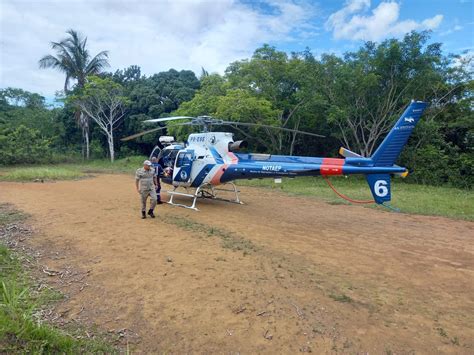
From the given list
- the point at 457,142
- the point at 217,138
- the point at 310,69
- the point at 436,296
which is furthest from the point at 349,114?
the point at 436,296

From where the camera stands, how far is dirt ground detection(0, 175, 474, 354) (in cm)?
312

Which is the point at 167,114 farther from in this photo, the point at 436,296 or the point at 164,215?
the point at 436,296

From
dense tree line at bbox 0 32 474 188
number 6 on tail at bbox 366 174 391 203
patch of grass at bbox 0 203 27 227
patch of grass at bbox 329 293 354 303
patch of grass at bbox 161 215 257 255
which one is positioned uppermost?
dense tree line at bbox 0 32 474 188

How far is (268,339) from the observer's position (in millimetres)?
3064

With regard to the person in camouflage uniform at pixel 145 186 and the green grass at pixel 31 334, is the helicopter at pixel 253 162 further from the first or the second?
the green grass at pixel 31 334

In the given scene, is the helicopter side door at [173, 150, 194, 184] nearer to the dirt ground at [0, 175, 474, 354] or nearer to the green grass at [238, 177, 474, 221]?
the dirt ground at [0, 175, 474, 354]

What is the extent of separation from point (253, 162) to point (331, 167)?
2.09m

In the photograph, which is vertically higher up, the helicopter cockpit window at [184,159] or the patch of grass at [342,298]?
the helicopter cockpit window at [184,159]

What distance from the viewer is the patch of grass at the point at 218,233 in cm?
568

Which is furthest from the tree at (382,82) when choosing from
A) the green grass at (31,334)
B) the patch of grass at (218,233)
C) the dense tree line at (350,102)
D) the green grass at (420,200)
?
the green grass at (31,334)

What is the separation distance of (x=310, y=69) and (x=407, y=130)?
11.3 metres

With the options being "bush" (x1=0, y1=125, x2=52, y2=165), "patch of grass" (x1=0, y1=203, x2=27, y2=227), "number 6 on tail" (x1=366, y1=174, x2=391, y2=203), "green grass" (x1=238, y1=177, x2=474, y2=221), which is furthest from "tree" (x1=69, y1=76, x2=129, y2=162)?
"number 6 on tail" (x1=366, y1=174, x2=391, y2=203)

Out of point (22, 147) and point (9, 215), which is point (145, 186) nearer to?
point (9, 215)

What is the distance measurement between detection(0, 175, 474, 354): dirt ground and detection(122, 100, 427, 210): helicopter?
45.8 inches
